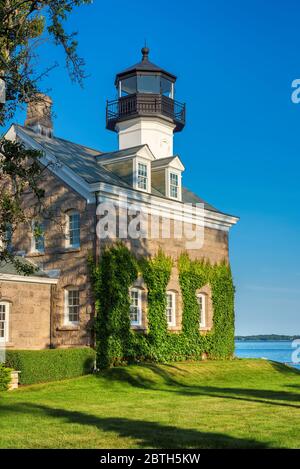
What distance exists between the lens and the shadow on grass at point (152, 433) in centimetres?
1057

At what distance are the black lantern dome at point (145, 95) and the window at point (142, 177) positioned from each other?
648cm

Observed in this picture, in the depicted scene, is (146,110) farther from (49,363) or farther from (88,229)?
(49,363)

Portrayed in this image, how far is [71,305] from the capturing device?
92.3 ft

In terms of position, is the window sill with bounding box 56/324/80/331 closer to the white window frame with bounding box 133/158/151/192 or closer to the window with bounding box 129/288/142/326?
the window with bounding box 129/288/142/326

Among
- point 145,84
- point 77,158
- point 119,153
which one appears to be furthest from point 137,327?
point 145,84

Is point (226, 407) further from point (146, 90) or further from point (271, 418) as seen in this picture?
point (146, 90)

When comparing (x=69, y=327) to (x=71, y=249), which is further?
(x=71, y=249)

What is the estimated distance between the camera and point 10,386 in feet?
71.8

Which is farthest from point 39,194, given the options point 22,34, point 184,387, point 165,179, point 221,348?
point 221,348

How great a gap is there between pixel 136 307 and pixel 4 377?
895cm

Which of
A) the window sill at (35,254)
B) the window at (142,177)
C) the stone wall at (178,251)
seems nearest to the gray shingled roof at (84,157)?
the window at (142,177)

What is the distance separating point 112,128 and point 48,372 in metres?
19.4

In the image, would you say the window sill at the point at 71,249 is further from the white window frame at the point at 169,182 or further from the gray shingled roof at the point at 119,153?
the white window frame at the point at 169,182

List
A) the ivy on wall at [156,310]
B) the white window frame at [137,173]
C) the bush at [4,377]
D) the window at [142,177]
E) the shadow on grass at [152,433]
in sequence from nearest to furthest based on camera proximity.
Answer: the shadow on grass at [152,433] < the bush at [4,377] < the ivy on wall at [156,310] < the white window frame at [137,173] < the window at [142,177]
